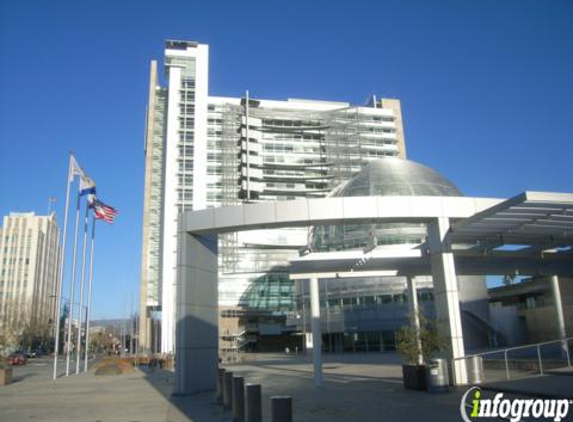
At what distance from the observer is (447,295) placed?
16.8 m

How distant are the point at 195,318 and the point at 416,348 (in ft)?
25.3

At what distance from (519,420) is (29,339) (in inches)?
3475

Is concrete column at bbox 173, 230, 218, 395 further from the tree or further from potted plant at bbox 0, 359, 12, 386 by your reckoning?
the tree

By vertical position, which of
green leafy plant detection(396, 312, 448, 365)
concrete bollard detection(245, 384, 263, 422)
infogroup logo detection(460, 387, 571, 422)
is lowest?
infogroup logo detection(460, 387, 571, 422)

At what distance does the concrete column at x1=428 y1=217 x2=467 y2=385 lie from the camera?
642 inches

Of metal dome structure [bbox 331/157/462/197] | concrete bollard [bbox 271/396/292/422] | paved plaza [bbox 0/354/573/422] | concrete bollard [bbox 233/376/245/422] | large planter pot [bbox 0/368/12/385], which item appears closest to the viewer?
concrete bollard [bbox 271/396/292/422]

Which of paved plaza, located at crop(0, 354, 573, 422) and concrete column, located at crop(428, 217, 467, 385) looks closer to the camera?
paved plaza, located at crop(0, 354, 573, 422)

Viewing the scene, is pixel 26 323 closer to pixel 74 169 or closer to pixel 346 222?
pixel 74 169

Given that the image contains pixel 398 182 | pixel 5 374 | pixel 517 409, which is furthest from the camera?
pixel 398 182

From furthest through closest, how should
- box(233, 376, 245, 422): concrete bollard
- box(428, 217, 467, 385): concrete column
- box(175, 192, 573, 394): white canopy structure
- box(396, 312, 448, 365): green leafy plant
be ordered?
box(175, 192, 573, 394): white canopy structure → box(428, 217, 467, 385): concrete column → box(396, 312, 448, 365): green leafy plant → box(233, 376, 245, 422): concrete bollard

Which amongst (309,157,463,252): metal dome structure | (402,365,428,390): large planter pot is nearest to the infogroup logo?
(402,365,428,390): large planter pot

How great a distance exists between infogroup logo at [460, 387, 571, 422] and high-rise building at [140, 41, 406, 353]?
7064 cm

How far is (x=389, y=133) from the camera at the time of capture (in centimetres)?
10250

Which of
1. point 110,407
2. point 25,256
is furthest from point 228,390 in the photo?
point 25,256
